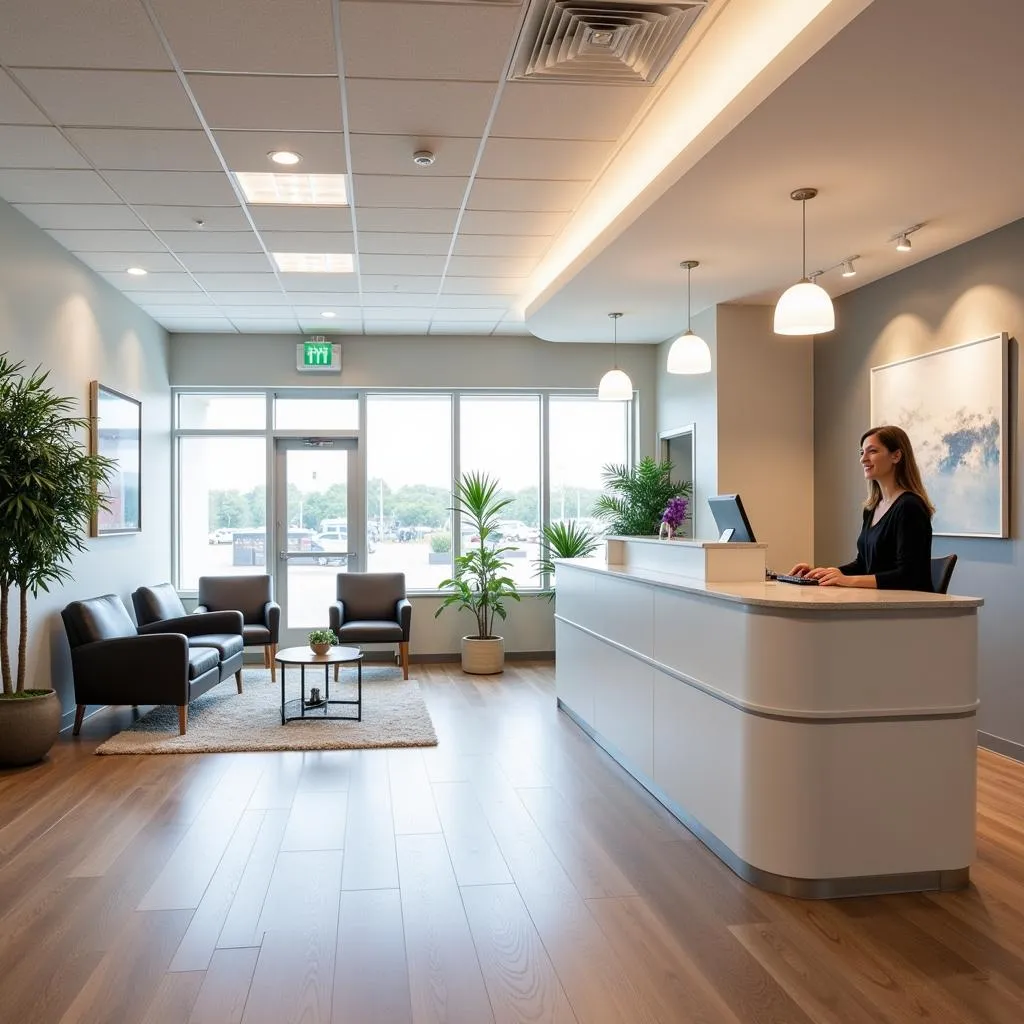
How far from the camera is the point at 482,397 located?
9.35m

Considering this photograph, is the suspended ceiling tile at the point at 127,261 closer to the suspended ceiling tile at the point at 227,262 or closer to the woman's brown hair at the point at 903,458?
the suspended ceiling tile at the point at 227,262

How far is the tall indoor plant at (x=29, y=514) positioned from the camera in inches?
191

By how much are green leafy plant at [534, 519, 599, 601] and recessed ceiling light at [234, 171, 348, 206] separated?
3.93m

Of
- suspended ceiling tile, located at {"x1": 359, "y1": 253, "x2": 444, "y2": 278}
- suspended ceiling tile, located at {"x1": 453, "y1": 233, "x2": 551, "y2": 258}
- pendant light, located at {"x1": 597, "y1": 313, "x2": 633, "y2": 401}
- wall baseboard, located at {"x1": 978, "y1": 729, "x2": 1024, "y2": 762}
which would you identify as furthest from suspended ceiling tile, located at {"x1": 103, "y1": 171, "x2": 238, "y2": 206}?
wall baseboard, located at {"x1": 978, "y1": 729, "x2": 1024, "y2": 762}

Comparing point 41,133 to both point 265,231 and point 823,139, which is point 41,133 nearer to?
point 265,231

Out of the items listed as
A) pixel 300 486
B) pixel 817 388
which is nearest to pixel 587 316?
pixel 817 388

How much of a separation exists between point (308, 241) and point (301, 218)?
49 centimetres

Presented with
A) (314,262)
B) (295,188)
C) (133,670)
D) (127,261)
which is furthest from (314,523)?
(295,188)

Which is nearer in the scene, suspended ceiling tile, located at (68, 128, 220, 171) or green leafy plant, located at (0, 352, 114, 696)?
suspended ceiling tile, located at (68, 128, 220, 171)

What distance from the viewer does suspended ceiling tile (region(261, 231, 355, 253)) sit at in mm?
5938

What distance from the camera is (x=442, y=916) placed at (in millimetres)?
3154

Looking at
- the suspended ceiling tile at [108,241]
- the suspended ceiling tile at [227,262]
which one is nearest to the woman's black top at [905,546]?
the suspended ceiling tile at [227,262]

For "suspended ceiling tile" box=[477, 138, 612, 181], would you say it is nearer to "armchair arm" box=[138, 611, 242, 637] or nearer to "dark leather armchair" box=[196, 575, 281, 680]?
"armchair arm" box=[138, 611, 242, 637]

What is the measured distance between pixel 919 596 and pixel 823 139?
1.86 metres
